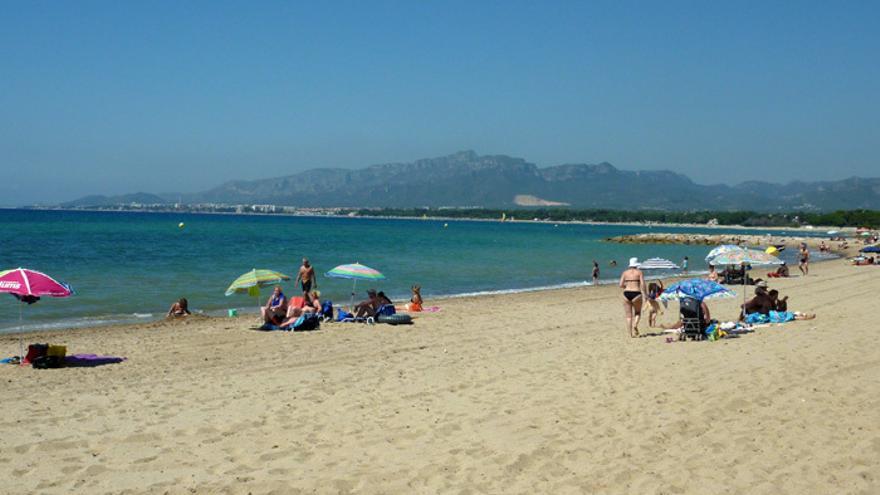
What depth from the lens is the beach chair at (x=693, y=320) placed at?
43.6 ft

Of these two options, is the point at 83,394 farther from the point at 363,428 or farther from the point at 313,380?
the point at 363,428

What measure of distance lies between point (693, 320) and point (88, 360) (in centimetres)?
1024

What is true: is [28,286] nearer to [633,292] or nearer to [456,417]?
[456,417]

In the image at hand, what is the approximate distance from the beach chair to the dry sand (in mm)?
525

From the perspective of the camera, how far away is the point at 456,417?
8.17 metres

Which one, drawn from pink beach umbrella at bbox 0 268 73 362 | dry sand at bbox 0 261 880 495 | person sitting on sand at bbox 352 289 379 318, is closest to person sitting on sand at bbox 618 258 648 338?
dry sand at bbox 0 261 880 495

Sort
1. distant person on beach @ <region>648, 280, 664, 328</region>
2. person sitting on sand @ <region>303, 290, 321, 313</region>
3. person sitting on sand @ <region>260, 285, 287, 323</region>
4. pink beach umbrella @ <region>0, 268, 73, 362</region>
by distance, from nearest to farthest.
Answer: pink beach umbrella @ <region>0, 268, 73, 362</region> → distant person on beach @ <region>648, 280, 664, 328</region> → person sitting on sand @ <region>260, 285, 287, 323</region> → person sitting on sand @ <region>303, 290, 321, 313</region>

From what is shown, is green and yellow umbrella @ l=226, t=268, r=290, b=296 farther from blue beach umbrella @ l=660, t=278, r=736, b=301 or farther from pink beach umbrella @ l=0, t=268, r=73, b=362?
blue beach umbrella @ l=660, t=278, r=736, b=301

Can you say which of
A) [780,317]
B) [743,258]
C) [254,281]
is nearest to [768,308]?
[780,317]

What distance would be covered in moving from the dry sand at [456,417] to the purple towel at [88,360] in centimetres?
46

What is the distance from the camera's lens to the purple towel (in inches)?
459

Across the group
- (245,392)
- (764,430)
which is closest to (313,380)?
(245,392)

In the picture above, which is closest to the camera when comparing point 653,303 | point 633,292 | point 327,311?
point 633,292

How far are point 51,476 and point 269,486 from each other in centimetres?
192
